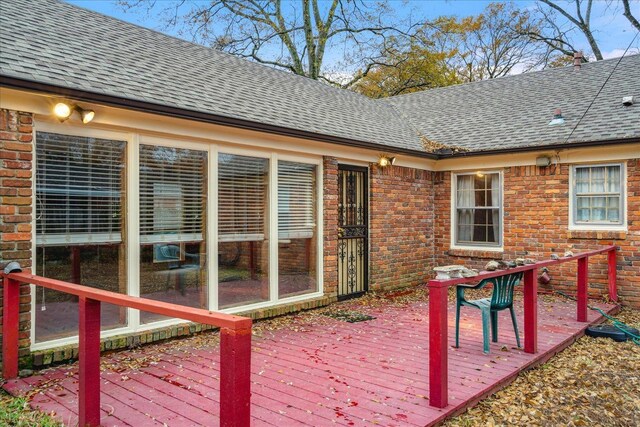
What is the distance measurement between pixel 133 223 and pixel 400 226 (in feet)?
17.5

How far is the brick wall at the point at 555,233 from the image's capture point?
761 cm

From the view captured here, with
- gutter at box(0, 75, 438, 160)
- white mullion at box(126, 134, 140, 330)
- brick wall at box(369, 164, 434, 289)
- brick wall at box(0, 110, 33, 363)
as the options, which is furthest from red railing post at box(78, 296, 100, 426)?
brick wall at box(369, 164, 434, 289)

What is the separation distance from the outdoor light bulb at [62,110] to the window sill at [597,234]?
7.83 m

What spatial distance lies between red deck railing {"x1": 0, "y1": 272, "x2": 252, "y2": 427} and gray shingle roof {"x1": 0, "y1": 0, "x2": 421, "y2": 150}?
2.00 metres

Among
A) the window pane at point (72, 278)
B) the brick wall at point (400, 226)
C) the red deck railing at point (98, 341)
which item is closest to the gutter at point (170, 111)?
the brick wall at point (400, 226)

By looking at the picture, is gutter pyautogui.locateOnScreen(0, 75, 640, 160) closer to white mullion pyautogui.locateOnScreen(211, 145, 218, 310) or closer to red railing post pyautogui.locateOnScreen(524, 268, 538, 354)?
white mullion pyautogui.locateOnScreen(211, 145, 218, 310)

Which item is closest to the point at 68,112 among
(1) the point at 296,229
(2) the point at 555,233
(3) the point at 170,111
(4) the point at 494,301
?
(3) the point at 170,111

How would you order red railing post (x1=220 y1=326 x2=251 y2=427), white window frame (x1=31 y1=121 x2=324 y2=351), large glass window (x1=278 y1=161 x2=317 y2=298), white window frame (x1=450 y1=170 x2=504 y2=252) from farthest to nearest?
white window frame (x1=450 y1=170 x2=504 y2=252), large glass window (x1=278 y1=161 x2=317 y2=298), white window frame (x1=31 y1=121 x2=324 y2=351), red railing post (x1=220 y1=326 x2=251 y2=427)

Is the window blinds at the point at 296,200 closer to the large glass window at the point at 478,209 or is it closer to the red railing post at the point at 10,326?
the red railing post at the point at 10,326

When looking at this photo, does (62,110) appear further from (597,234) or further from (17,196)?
(597,234)

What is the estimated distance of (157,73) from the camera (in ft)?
20.5

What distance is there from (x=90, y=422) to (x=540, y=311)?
630cm

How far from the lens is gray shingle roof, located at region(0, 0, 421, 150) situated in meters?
4.91

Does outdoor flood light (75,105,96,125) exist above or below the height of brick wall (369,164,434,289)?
above
